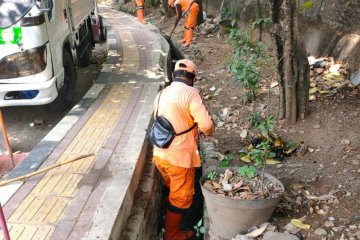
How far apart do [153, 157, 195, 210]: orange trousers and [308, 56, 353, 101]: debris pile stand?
6.99 feet

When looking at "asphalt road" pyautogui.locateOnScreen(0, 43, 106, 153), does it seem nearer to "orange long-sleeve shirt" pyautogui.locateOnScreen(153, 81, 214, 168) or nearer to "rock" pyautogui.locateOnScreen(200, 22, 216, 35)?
"orange long-sleeve shirt" pyautogui.locateOnScreen(153, 81, 214, 168)

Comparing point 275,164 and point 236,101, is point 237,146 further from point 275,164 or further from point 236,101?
point 236,101

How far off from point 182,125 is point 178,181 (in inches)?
28.2

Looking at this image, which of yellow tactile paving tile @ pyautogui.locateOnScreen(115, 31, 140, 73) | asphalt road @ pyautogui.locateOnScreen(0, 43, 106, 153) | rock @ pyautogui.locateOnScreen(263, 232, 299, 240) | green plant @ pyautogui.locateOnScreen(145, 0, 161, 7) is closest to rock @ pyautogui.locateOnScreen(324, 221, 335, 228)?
rock @ pyautogui.locateOnScreen(263, 232, 299, 240)

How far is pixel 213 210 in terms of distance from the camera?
3.64 m

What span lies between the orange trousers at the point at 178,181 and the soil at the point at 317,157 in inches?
24.9

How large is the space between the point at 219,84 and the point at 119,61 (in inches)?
103

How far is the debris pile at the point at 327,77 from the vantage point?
5595 mm

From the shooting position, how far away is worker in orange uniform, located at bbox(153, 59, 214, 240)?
4.21 meters

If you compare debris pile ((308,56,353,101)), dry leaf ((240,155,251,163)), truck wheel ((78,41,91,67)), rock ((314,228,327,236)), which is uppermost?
debris pile ((308,56,353,101))

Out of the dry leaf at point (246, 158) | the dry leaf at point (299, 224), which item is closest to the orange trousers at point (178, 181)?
the dry leaf at point (246, 158)

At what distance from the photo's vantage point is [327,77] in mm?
6023

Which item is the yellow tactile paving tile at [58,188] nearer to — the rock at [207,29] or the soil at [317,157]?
the soil at [317,157]

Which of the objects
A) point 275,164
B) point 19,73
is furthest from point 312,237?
point 19,73
